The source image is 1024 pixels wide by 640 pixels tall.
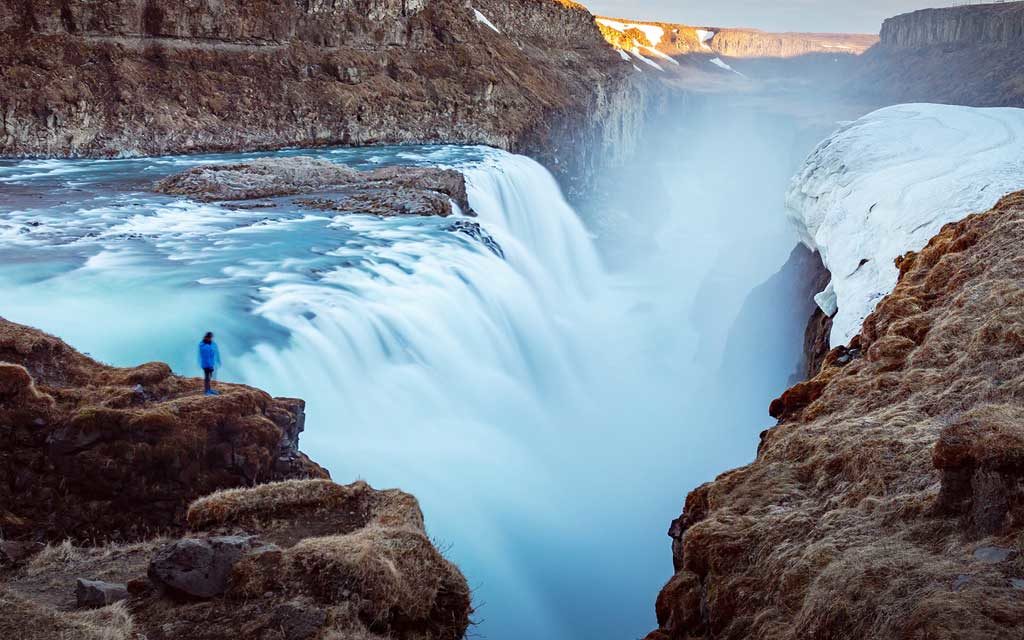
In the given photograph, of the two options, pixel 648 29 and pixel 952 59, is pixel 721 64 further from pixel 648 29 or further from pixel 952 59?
pixel 952 59

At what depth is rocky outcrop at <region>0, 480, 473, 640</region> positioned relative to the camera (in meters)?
6.89

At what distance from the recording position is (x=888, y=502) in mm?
7297

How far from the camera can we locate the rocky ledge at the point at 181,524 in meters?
7.12

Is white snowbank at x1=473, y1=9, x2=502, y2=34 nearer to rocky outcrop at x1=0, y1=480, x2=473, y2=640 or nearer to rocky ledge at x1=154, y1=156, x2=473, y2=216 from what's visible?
rocky ledge at x1=154, y1=156, x2=473, y2=216

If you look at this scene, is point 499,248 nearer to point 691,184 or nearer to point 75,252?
point 75,252

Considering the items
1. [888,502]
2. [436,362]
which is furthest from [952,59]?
[888,502]

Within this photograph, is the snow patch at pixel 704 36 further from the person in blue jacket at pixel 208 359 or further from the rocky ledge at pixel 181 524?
the rocky ledge at pixel 181 524

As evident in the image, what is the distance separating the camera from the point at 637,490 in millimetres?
18797

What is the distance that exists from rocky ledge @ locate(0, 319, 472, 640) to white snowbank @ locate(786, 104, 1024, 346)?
31.2 ft

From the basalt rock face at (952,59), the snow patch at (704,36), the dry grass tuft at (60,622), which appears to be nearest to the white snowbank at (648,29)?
the snow patch at (704,36)

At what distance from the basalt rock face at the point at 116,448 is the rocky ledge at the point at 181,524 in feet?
0.06

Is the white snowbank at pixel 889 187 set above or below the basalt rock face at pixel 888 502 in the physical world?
above

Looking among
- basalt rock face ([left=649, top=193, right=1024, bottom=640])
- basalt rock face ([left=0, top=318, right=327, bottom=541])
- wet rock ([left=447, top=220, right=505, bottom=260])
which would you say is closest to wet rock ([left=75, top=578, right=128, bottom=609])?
basalt rock face ([left=0, top=318, right=327, bottom=541])

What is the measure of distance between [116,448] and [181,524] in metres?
1.26
